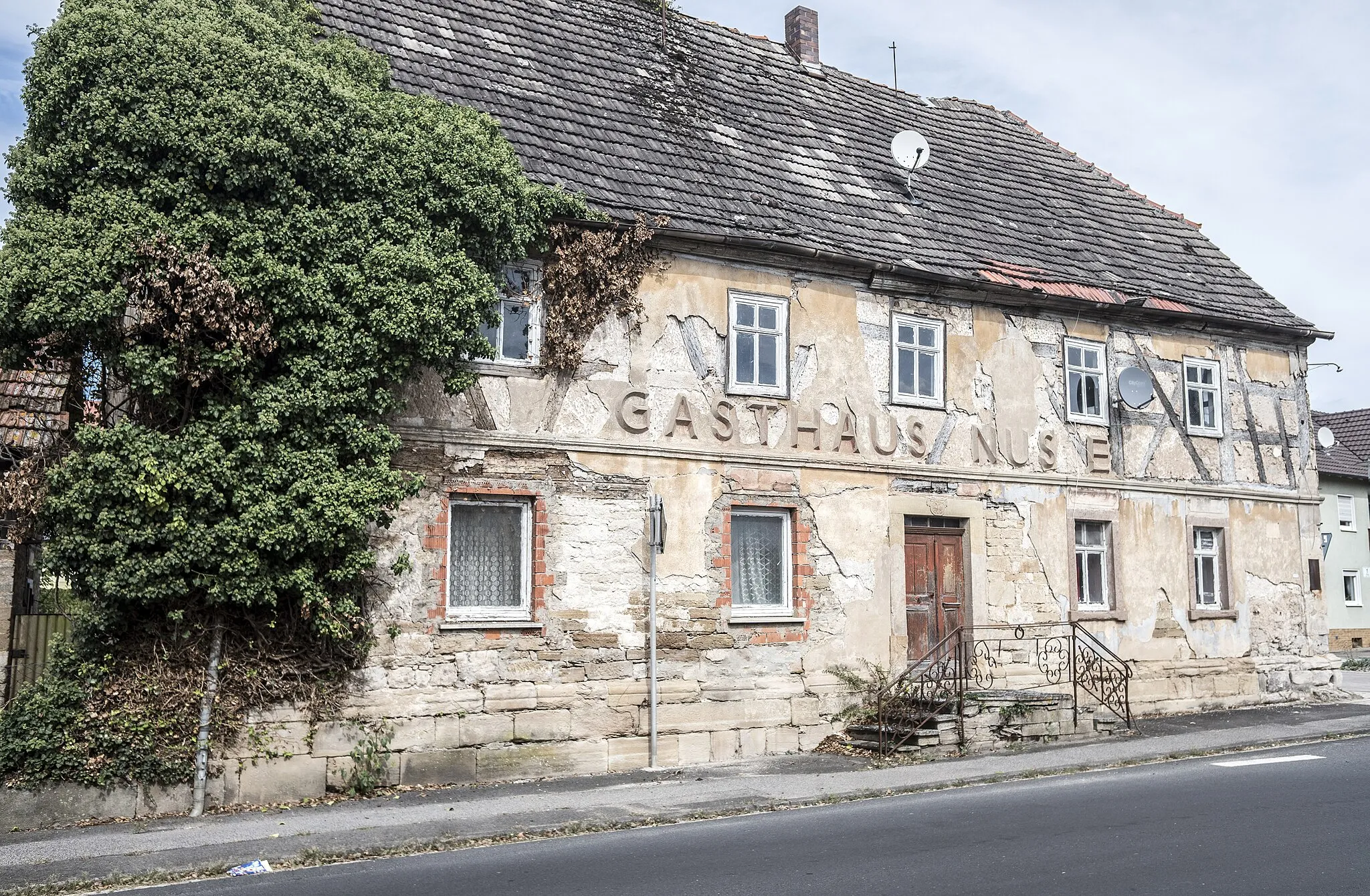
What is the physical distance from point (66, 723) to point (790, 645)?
747 centimetres

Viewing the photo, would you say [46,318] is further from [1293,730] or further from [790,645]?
[1293,730]

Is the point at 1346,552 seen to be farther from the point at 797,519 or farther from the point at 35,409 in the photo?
the point at 35,409

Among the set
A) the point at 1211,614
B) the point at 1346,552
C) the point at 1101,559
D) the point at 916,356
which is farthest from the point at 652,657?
the point at 1346,552

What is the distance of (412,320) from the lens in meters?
10.9

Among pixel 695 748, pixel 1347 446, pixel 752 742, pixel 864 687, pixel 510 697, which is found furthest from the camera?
pixel 1347 446

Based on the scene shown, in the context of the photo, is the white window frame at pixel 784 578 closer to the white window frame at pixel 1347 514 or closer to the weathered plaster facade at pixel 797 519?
the weathered plaster facade at pixel 797 519

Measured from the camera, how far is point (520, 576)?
12.8 meters

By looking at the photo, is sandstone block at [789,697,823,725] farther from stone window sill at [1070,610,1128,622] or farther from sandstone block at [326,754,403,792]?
sandstone block at [326,754,403,792]

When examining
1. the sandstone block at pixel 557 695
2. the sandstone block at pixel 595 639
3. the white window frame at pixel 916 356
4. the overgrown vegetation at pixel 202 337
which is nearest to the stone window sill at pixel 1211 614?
the white window frame at pixel 916 356

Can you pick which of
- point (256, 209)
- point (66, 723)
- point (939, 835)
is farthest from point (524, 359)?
point (939, 835)

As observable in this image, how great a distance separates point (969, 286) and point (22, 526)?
11190 mm

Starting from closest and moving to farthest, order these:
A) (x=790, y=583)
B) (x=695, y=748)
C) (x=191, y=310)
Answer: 1. (x=191, y=310)
2. (x=695, y=748)
3. (x=790, y=583)

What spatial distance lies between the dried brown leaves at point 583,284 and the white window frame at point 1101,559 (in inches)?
288

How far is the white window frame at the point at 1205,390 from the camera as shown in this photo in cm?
1817
